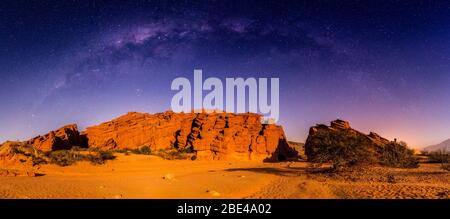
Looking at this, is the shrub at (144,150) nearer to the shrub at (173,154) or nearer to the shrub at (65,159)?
the shrub at (173,154)

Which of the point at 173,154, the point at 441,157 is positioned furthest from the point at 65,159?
the point at 441,157

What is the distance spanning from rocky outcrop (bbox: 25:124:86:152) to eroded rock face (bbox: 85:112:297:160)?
5.83ft

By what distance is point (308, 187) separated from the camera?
1609 centimetres

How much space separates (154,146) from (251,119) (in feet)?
57.1

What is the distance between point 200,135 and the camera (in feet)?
158

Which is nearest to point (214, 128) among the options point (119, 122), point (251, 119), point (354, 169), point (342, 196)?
point (251, 119)

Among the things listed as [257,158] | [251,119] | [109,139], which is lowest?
[257,158]

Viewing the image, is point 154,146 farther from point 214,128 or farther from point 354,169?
point 354,169

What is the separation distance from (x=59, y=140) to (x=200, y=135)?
2069cm

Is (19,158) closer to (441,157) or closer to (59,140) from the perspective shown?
(59,140)

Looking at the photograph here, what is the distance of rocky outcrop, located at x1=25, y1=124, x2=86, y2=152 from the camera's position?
4110 centimetres

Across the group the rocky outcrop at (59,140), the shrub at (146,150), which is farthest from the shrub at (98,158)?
the shrub at (146,150)
